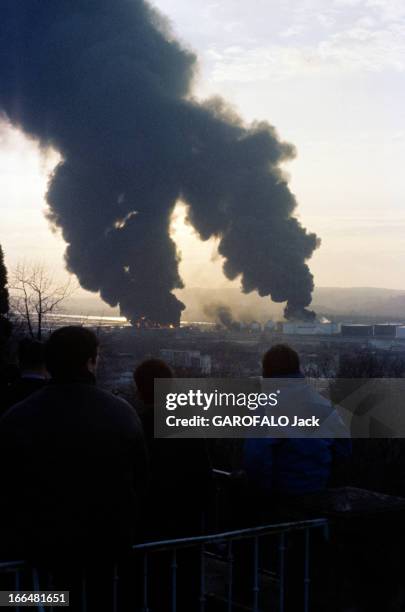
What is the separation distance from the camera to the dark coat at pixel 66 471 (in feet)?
8.73

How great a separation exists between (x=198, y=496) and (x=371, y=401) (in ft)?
33.7

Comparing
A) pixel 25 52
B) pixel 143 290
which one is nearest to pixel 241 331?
pixel 143 290

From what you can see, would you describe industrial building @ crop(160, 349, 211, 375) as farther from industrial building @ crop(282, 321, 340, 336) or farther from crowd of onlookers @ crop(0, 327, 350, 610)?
crowd of onlookers @ crop(0, 327, 350, 610)

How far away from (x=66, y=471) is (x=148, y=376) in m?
1.24

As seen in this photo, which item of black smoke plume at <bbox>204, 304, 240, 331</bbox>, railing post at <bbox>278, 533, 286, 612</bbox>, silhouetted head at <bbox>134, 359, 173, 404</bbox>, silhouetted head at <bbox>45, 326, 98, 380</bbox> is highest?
black smoke plume at <bbox>204, 304, 240, 331</bbox>

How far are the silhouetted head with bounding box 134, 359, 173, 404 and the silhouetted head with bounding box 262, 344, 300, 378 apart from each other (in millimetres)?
535

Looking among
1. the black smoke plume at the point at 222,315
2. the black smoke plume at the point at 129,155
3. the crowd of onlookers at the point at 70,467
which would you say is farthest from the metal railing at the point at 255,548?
the black smoke plume at the point at 222,315

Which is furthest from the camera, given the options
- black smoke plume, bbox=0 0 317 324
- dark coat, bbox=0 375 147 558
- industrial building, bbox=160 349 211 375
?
black smoke plume, bbox=0 0 317 324

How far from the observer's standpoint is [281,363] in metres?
4.03

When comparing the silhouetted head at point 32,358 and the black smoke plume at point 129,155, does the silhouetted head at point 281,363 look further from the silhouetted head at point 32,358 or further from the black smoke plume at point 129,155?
the black smoke plume at point 129,155

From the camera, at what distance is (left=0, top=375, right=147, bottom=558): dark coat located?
2660mm

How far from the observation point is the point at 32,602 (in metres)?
2.85

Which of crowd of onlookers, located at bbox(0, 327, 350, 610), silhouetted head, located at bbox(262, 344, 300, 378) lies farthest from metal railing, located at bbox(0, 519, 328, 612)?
silhouetted head, located at bbox(262, 344, 300, 378)

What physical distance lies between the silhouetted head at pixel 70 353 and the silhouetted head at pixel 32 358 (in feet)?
5.26
